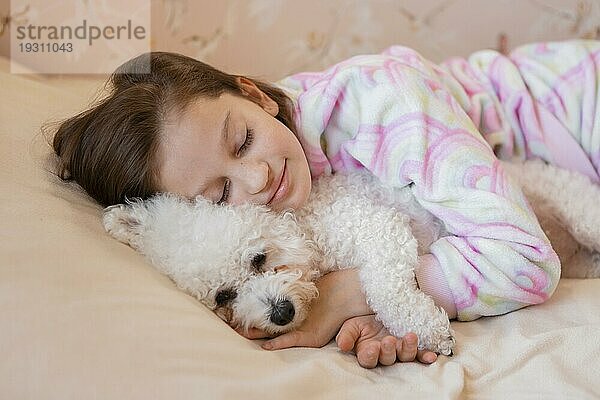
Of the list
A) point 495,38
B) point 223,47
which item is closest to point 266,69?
point 223,47

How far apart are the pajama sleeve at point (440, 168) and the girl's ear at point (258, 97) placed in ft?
0.19

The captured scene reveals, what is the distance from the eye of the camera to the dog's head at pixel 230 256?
1.18m

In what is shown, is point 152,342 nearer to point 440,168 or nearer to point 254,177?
point 254,177

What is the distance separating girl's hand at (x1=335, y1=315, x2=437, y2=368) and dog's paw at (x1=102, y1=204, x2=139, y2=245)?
358 millimetres

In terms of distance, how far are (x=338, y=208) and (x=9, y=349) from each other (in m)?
0.58

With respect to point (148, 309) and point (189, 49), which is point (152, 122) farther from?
point (189, 49)

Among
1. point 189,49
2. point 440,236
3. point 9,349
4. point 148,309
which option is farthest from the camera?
point 189,49

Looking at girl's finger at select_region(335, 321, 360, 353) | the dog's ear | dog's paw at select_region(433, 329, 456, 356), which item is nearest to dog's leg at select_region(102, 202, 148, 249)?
the dog's ear

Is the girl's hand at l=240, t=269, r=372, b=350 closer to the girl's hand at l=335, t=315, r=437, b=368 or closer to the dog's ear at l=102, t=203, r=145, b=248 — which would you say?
the girl's hand at l=335, t=315, r=437, b=368

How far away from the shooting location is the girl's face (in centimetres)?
127

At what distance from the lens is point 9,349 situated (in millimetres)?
941

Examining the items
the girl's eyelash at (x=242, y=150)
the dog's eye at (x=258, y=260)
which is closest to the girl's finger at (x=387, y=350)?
the dog's eye at (x=258, y=260)

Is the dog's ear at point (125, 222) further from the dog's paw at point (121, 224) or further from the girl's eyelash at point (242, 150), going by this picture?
the girl's eyelash at point (242, 150)

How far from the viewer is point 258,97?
1439 mm
